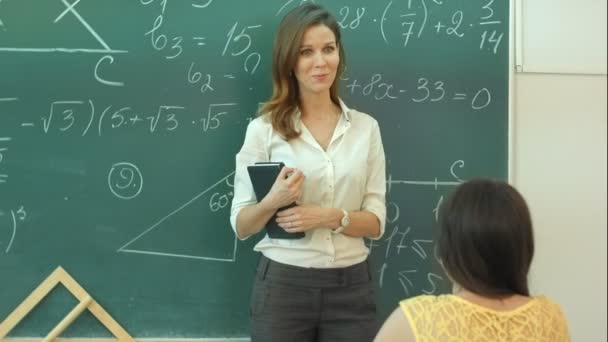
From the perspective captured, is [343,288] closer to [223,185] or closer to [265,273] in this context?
[265,273]

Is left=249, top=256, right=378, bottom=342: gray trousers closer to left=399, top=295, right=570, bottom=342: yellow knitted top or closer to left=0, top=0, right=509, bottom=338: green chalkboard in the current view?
left=0, top=0, right=509, bottom=338: green chalkboard

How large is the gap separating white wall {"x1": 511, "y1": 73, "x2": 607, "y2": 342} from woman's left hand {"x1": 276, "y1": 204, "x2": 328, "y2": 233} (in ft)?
3.05

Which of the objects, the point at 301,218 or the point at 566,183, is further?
the point at 566,183

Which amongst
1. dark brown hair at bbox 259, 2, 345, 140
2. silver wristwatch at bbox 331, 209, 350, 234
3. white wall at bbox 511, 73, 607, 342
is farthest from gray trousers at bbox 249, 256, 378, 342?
white wall at bbox 511, 73, 607, 342

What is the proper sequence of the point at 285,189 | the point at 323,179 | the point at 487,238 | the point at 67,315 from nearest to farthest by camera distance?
the point at 487,238 < the point at 285,189 < the point at 323,179 < the point at 67,315

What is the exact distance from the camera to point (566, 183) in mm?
2377

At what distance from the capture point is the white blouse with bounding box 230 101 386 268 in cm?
187

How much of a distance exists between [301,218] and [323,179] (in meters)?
0.15

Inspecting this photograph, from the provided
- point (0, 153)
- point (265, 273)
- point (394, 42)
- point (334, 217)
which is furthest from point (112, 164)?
point (394, 42)

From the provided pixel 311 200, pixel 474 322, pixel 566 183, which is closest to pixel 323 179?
pixel 311 200

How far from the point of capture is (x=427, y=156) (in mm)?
2320

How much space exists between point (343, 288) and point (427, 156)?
2.30 ft

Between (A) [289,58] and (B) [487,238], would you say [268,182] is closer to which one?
(A) [289,58]

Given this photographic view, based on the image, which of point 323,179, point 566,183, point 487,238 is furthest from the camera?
point 566,183
